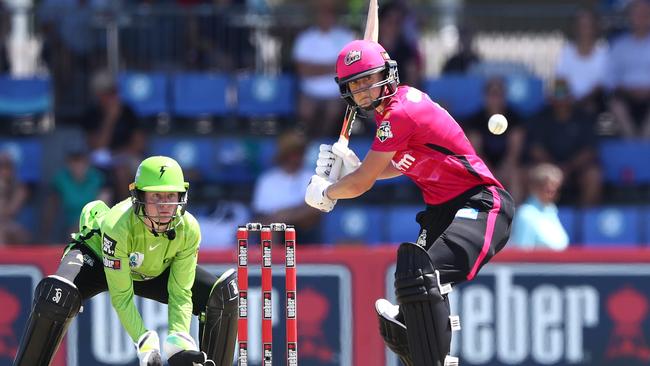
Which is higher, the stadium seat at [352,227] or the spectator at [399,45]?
the spectator at [399,45]

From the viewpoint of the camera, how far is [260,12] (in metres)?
13.7

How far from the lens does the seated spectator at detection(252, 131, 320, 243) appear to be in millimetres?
12078

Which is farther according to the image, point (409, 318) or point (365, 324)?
point (365, 324)

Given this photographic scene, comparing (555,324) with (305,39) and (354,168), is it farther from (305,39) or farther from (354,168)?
(305,39)

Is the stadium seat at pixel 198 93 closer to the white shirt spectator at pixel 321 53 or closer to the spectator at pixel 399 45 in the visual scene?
the white shirt spectator at pixel 321 53

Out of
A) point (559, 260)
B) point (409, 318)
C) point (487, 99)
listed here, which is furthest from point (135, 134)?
point (409, 318)

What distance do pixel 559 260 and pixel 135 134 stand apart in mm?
4651

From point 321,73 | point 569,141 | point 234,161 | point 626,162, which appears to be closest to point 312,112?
point 321,73

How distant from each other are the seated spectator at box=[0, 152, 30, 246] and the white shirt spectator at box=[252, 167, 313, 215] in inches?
91.6

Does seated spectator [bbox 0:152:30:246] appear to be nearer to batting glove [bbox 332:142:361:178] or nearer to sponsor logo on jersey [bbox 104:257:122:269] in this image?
sponsor logo on jersey [bbox 104:257:122:269]

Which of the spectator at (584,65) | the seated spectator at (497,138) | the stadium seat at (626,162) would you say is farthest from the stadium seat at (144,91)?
the stadium seat at (626,162)

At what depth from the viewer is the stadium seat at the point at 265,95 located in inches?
529

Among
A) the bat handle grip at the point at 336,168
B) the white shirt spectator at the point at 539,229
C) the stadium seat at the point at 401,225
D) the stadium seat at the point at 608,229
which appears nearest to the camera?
the bat handle grip at the point at 336,168

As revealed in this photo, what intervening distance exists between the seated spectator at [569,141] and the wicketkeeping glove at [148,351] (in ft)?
20.1
